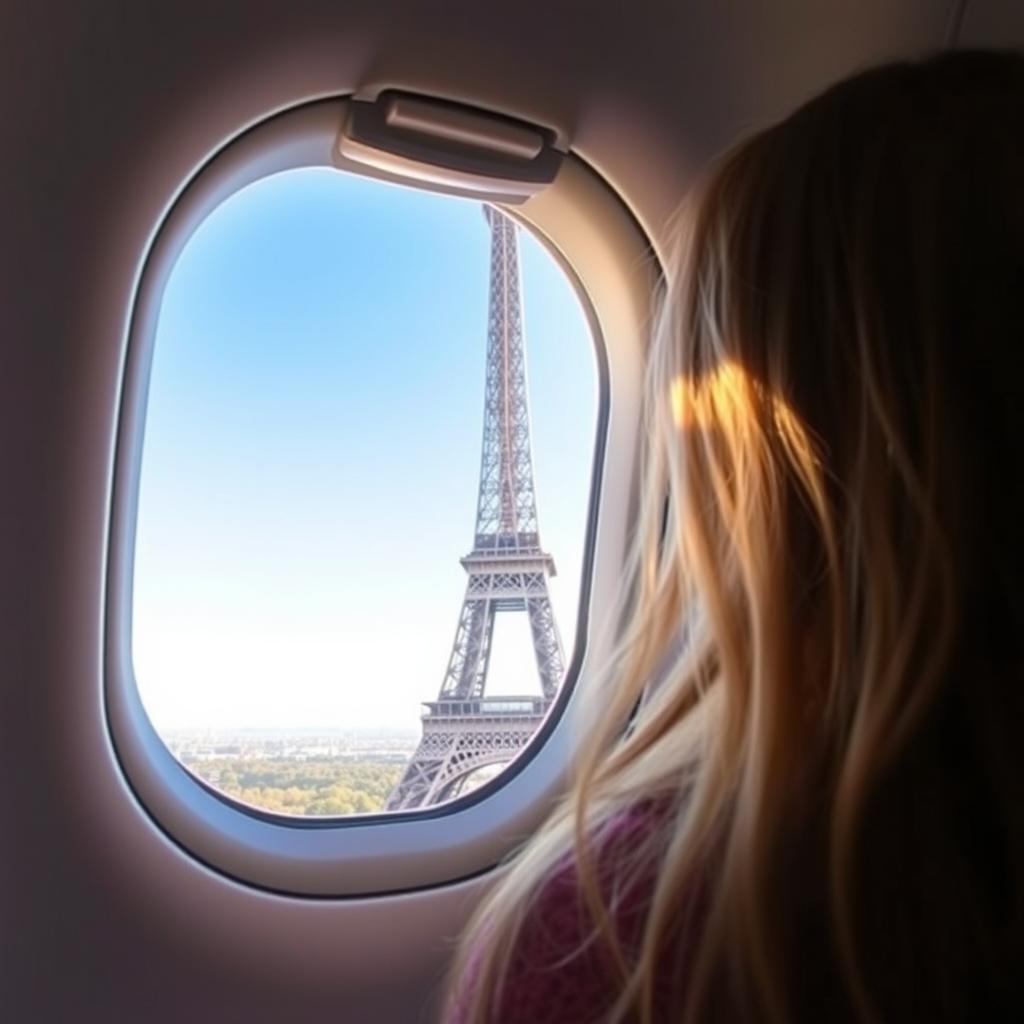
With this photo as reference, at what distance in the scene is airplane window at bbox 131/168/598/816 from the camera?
1.32 m

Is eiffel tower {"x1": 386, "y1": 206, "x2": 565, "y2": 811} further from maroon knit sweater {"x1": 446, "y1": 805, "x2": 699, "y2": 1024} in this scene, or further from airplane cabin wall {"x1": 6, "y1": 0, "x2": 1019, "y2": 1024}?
maroon knit sweater {"x1": 446, "y1": 805, "x2": 699, "y2": 1024}

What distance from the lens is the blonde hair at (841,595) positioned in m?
0.55

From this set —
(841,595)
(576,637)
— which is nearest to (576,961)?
(841,595)

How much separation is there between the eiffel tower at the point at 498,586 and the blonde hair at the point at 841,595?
0.74 m

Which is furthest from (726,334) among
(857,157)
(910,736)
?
(910,736)

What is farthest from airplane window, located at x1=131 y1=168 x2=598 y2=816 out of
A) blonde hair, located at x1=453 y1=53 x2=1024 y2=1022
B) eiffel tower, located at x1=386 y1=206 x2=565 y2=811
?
blonde hair, located at x1=453 y1=53 x2=1024 y2=1022

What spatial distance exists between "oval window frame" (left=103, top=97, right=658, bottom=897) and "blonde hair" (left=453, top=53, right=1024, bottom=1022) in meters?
0.60

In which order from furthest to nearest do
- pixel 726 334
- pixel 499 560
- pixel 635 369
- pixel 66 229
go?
pixel 499 560 < pixel 635 369 < pixel 66 229 < pixel 726 334

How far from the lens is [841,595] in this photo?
1.98 ft

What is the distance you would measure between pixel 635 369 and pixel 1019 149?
796 millimetres

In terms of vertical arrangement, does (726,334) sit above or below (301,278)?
below

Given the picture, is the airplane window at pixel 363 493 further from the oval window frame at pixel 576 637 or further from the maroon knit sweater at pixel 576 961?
the maroon knit sweater at pixel 576 961

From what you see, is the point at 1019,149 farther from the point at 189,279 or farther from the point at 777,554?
the point at 189,279

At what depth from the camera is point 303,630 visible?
1.42 m
